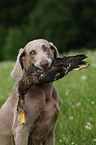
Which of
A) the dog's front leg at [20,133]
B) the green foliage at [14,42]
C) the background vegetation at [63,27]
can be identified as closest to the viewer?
the dog's front leg at [20,133]

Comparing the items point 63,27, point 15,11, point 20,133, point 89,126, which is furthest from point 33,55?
point 15,11

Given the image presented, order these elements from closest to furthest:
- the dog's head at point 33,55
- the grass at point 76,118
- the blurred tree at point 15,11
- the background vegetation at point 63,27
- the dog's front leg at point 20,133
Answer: the dog's front leg at point 20,133
the dog's head at point 33,55
the grass at point 76,118
the background vegetation at point 63,27
the blurred tree at point 15,11

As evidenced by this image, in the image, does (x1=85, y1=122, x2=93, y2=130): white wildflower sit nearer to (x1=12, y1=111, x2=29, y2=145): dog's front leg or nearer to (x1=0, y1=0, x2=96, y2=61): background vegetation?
(x1=12, y1=111, x2=29, y2=145): dog's front leg

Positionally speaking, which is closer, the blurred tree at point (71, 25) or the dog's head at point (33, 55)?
the dog's head at point (33, 55)

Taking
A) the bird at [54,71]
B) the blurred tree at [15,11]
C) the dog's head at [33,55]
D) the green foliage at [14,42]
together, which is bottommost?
the bird at [54,71]

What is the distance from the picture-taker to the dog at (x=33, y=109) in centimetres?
278

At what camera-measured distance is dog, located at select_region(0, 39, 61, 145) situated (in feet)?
9.12

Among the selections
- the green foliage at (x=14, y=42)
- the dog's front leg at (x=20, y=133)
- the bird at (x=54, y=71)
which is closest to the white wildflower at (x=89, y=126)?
the dog's front leg at (x=20, y=133)

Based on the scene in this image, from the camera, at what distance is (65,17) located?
29.3 m

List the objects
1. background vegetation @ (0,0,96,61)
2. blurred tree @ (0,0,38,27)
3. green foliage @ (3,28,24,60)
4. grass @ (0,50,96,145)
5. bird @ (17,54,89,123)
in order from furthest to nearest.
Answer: blurred tree @ (0,0,38,27) → green foliage @ (3,28,24,60) → background vegetation @ (0,0,96,61) → grass @ (0,50,96,145) → bird @ (17,54,89,123)

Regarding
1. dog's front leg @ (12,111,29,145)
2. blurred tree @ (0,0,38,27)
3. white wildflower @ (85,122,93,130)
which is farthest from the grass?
blurred tree @ (0,0,38,27)

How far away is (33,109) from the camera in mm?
2793

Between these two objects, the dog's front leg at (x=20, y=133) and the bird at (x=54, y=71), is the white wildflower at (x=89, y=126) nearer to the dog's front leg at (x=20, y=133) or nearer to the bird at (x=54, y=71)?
the dog's front leg at (x=20, y=133)

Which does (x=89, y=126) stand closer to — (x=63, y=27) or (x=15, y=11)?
(x=63, y=27)
